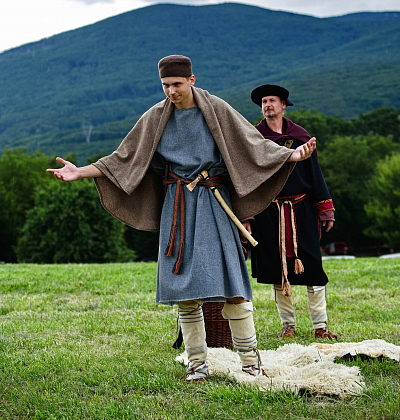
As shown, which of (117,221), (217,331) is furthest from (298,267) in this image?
(117,221)

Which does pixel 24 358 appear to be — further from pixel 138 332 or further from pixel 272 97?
pixel 272 97

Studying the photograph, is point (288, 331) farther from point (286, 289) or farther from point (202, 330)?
point (202, 330)

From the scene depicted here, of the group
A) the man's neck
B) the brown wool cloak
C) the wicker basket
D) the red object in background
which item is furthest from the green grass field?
the red object in background

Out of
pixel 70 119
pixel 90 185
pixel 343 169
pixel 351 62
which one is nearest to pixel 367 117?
→ pixel 343 169

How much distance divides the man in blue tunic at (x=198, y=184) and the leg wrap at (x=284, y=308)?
185 centimetres

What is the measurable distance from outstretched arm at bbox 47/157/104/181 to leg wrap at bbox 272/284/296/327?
265cm

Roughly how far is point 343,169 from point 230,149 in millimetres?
47446

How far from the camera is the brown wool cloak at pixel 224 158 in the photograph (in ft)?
14.6

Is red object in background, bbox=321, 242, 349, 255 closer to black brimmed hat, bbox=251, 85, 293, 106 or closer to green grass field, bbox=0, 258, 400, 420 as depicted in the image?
green grass field, bbox=0, 258, 400, 420

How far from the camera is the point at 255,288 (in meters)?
9.84

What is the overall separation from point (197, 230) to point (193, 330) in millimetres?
752

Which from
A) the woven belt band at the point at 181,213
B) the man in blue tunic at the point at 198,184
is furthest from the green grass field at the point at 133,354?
the woven belt band at the point at 181,213

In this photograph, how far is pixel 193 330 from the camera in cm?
443

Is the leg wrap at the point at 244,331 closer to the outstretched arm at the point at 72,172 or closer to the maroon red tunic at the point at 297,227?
the outstretched arm at the point at 72,172
